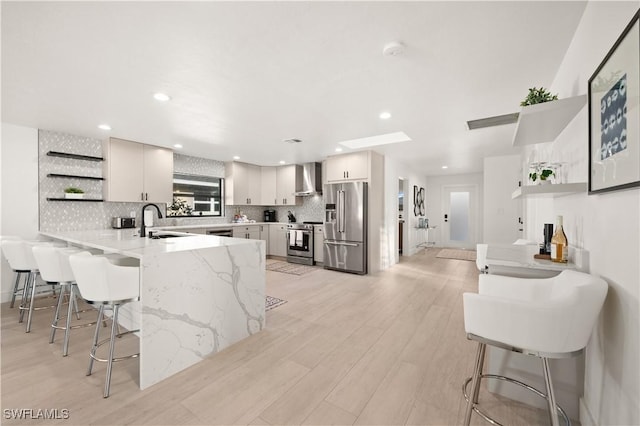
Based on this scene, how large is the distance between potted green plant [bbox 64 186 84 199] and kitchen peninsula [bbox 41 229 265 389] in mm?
1929

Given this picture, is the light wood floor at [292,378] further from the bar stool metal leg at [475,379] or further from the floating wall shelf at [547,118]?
the floating wall shelf at [547,118]

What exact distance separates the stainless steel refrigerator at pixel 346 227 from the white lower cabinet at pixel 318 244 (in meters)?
0.38

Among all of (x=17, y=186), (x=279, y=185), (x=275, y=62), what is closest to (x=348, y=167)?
(x=279, y=185)

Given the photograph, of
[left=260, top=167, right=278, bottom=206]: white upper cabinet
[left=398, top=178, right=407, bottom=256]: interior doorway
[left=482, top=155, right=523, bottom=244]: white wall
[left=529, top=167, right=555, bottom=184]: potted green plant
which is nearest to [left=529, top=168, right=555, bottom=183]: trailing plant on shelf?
[left=529, top=167, right=555, bottom=184]: potted green plant

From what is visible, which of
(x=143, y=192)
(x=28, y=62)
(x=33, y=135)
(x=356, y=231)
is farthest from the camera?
(x=356, y=231)

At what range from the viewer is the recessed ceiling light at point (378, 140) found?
422 centimetres

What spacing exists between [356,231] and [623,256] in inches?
159

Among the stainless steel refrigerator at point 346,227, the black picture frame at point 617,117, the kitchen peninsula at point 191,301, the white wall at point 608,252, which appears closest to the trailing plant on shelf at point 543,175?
the white wall at point 608,252

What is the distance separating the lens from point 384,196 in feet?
18.2

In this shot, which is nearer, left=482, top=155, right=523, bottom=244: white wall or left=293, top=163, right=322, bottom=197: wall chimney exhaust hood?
left=482, top=155, right=523, bottom=244: white wall

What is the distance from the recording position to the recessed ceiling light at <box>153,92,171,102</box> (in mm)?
2611

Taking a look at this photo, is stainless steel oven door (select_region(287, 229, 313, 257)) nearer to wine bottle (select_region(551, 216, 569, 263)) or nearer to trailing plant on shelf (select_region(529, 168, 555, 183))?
trailing plant on shelf (select_region(529, 168, 555, 183))

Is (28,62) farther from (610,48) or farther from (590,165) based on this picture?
(590,165)

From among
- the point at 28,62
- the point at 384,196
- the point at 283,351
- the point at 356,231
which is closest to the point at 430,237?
the point at 384,196
